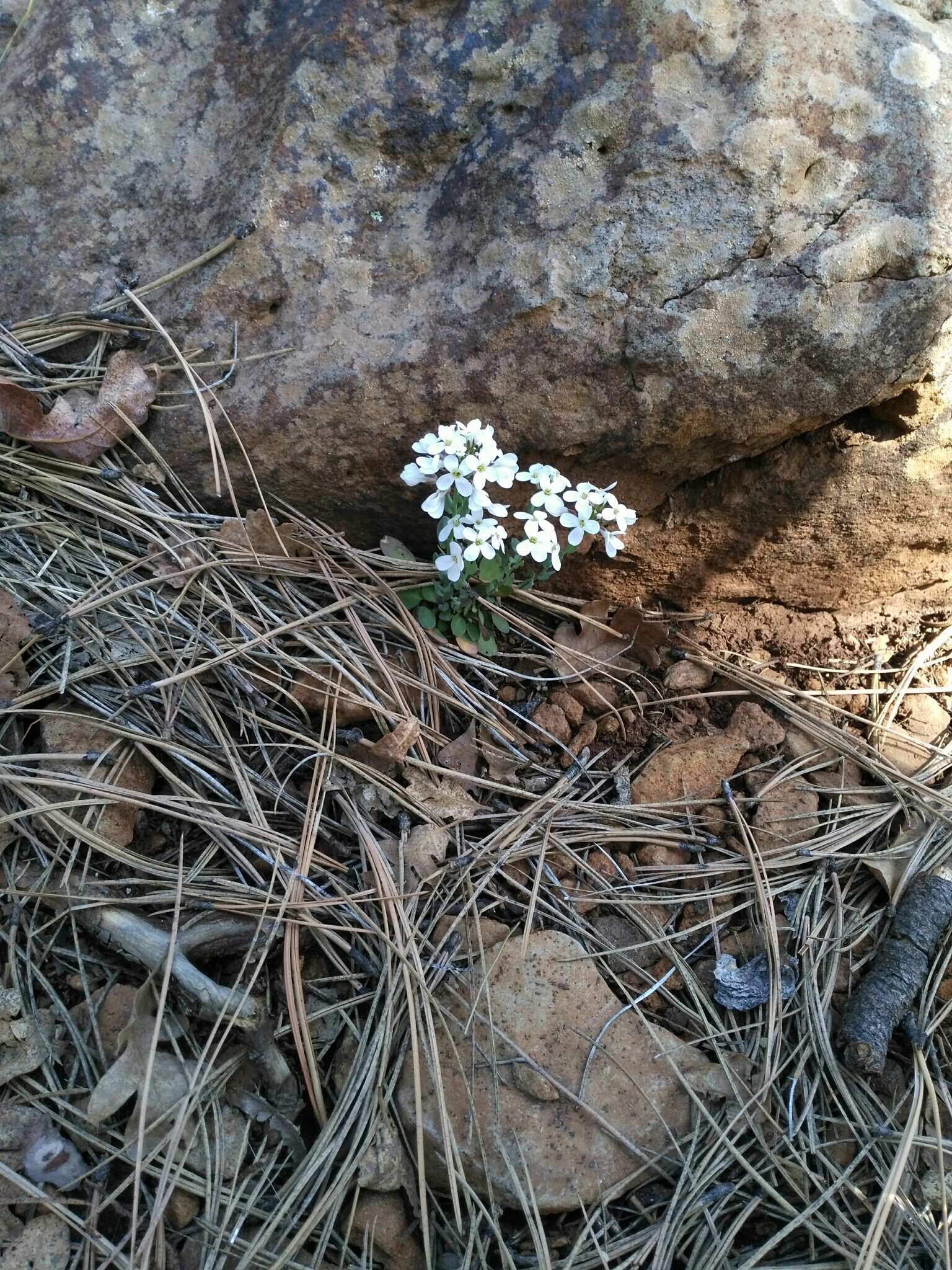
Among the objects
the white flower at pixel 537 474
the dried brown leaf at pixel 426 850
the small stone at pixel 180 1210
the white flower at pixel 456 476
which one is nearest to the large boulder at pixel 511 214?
the white flower at pixel 537 474

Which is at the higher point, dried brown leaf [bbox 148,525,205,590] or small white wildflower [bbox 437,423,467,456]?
small white wildflower [bbox 437,423,467,456]

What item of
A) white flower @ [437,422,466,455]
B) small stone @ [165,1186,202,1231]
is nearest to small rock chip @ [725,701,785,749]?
white flower @ [437,422,466,455]

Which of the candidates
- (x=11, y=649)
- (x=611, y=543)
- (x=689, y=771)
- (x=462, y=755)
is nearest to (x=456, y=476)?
(x=611, y=543)

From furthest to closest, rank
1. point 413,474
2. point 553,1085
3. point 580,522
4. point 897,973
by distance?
point 580,522 → point 413,474 → point 897,973 → point 553,1085

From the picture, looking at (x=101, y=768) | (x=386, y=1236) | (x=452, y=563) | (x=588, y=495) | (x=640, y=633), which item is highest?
(x=588, y=495)

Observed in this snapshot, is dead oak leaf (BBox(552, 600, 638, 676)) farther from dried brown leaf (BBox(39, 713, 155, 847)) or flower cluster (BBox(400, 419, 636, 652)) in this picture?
dried brown leaf (BBox(39, 713, 155, 847))

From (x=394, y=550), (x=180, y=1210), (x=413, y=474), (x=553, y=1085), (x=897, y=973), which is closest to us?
(x=180, y=1210)

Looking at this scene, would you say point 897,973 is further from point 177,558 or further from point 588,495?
point 177,558
